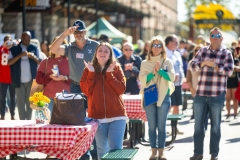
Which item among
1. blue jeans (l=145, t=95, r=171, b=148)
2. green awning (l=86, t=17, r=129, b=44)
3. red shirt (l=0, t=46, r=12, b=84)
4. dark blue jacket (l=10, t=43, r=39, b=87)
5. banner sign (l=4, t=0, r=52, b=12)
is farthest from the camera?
green awning (l=86, t=17, r=129, b=44)

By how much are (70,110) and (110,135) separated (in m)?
0.82

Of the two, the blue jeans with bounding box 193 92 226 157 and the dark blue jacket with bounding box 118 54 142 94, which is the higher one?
the dark blue jacket with bounding box 118 54 142 94

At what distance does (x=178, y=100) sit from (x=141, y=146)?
2.37 meters

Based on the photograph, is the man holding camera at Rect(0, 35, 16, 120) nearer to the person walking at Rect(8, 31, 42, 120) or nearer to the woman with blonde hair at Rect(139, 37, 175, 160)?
the person walking at Rect(8, 31, 42, 120)

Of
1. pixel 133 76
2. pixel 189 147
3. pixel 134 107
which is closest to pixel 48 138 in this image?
pixel 134 107

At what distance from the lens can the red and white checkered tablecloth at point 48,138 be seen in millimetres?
8625

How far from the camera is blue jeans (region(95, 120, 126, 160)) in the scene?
9470 mm

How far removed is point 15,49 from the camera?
14.6 m

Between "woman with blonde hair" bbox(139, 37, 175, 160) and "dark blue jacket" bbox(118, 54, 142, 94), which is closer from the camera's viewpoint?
"woman with blonde hair" bbox(139, 37, 175, 160)

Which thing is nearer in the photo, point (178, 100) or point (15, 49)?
point (15, 49)

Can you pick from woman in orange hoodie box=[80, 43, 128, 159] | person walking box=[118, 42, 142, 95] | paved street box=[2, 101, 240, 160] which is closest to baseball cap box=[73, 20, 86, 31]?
woman in orange hoodie box=[80, 43, 128, 159]

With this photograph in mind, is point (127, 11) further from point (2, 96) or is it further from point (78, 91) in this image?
point (78, 91)

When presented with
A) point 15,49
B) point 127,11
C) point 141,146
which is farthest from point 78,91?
point 127,11

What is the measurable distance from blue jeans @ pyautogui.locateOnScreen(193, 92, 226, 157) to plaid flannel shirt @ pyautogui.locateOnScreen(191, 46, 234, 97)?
4.0 inches
